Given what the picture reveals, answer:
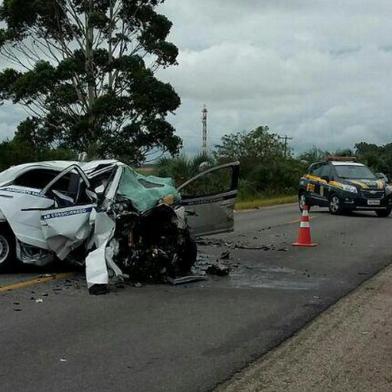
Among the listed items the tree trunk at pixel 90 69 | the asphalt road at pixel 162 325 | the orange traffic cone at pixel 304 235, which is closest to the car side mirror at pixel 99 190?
the asphalt road at pixel 162 325

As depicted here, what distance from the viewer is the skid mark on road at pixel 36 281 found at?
830 centimetres

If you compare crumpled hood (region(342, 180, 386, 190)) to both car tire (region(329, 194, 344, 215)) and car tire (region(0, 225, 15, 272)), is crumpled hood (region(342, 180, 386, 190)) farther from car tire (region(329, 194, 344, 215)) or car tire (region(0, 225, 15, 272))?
car tire (region(0, 225, 15, 272))

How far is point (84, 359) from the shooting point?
213 inches

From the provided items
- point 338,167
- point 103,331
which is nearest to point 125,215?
point 103,331

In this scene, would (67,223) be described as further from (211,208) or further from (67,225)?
(211,208)

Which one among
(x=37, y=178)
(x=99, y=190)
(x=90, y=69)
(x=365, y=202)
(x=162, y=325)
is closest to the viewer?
(x=162, y=325)

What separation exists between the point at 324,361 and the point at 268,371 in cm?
54

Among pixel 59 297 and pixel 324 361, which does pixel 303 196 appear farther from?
pixel 324 361

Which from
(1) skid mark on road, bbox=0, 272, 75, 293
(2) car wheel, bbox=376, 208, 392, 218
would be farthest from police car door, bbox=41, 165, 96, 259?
(2) car wheel, bbox=376, 208, 392, 218

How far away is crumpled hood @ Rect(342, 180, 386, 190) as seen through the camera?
20578mm

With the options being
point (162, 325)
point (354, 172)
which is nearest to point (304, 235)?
point (162, 325)

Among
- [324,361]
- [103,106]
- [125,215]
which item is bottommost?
[324,361]

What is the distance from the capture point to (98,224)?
28.8ft

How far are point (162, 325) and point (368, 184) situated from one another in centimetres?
1537
